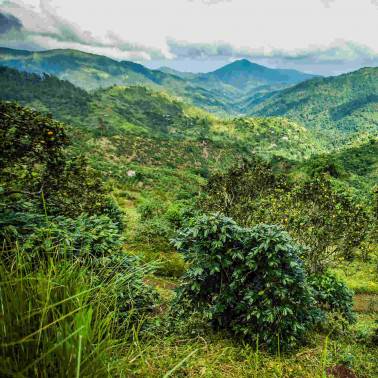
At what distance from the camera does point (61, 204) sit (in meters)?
8.23

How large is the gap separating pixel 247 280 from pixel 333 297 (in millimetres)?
4677

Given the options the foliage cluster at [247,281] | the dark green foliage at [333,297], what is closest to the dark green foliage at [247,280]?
the foliage cluster at [247,281]

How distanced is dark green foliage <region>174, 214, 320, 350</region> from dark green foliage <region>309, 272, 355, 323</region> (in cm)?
321

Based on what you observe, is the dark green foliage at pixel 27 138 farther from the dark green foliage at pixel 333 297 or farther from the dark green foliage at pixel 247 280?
Answer: the dark green foliage at pixel 333 297

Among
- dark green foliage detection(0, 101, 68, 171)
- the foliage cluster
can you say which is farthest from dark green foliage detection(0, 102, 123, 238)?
the foliage cluster

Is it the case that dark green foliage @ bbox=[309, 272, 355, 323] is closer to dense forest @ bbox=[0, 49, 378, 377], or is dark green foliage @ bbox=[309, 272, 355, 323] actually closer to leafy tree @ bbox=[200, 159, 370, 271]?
dense forest @ bbox=[0, 49, 378, 377]

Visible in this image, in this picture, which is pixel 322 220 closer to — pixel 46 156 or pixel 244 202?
pixel 244 202

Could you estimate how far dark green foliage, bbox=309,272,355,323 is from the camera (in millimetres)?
9828

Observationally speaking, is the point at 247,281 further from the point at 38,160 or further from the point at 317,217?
the point at 317,217

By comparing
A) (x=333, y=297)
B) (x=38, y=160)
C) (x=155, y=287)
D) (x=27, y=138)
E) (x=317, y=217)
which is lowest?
(x=333, y=297)

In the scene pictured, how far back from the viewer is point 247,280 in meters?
6.71

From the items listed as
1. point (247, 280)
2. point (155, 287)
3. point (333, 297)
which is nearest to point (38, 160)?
point (155, 287)

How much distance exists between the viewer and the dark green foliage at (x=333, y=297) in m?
Answer: 9.83

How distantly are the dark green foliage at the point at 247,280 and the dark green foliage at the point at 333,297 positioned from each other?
3214mm
